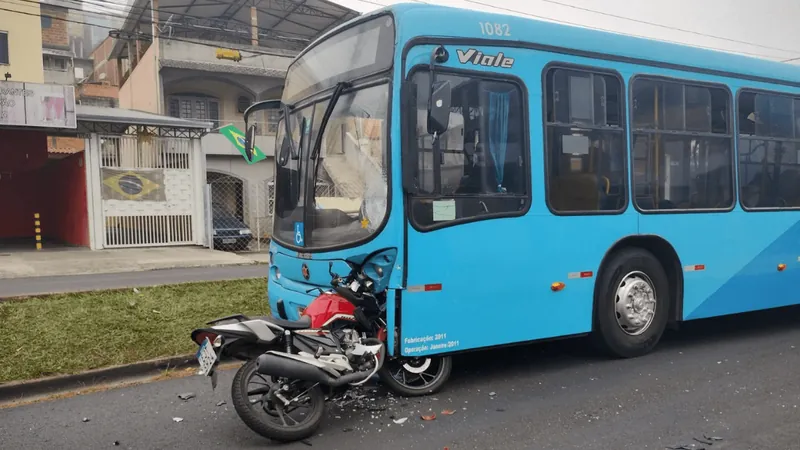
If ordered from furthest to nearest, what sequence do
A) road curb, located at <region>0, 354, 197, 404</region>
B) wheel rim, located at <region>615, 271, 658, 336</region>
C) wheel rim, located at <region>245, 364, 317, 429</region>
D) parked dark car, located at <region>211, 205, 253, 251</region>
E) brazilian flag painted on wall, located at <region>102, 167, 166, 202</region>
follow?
1. parked dark car, located at <region>211, 205, 253, 251</region>
2. brazilian flag painted on wall, located at <region>102, 167, 166, 202</region>
3. wheel rim, located at <region>615, 271, 658, 336</region>
4. road curb, located at <region>0, 354, 197, 404</region>
5. wheel rim, located at <region>245, 364, 317, 429</region>

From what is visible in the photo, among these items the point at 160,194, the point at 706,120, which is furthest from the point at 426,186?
the point at 160,194

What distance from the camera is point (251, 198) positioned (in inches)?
1033

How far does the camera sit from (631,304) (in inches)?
243

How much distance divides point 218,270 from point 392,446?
1078 centimetres

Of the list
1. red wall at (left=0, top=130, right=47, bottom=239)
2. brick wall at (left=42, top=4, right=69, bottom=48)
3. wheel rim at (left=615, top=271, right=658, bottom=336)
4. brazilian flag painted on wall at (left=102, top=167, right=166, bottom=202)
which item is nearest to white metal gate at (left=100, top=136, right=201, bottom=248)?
brazilian flag painted on wall at (left=102, top=167, right=166, bottom=202)

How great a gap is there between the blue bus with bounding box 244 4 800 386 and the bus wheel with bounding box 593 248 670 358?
2 centimetres

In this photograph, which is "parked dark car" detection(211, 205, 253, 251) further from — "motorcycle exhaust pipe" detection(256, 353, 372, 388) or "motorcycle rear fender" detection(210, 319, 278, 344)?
"motorcycle exhaust pipe" detection(256, 353, 372, 388)

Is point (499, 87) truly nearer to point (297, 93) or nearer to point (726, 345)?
point (297, 93)

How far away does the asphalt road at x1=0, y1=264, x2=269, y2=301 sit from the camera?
10.7 meters

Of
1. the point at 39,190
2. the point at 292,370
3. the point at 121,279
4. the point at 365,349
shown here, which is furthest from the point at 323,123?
the point at 39,190

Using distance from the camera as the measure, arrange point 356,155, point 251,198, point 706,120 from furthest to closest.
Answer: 1. point 251,198
2. point 706,120
3. point 356,155

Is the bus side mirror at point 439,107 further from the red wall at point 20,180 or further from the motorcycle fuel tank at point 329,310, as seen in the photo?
the red wall at point 20,180

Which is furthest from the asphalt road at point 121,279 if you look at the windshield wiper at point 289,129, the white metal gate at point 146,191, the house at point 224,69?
the house at point 224,69

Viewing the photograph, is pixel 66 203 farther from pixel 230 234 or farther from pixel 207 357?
pixel 207 357
